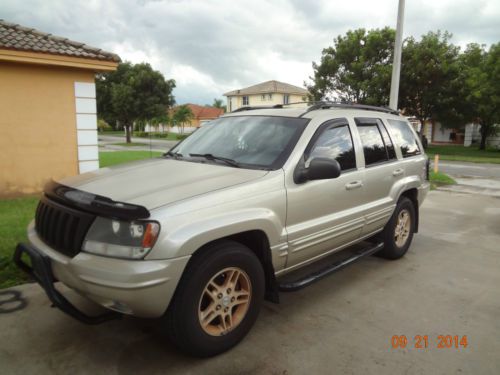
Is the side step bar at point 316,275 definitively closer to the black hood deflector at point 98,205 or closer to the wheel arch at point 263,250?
the wheel arch at point 263,250

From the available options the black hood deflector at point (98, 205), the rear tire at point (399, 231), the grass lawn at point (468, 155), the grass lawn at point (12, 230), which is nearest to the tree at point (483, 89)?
the grass lawn at point (468, 155)

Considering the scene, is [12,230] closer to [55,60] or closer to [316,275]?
[55,60]

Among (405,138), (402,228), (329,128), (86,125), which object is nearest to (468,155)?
(405,138)

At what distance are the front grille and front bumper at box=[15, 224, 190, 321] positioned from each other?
10cm

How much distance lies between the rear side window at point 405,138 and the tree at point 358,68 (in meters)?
23.8

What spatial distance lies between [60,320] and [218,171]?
1847mm

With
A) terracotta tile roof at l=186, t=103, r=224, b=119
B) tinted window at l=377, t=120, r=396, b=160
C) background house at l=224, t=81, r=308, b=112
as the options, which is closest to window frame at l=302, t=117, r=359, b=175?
tinted window at l=377, t=120, r=396, b=160

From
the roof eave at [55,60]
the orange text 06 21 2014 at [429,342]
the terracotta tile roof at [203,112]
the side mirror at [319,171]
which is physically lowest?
the orange text 06 21 2014 at [429,342]

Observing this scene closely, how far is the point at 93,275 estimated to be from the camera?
7.77ft

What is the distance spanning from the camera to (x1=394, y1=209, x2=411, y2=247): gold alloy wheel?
16.2 ft

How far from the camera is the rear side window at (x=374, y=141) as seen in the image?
4.20 metres

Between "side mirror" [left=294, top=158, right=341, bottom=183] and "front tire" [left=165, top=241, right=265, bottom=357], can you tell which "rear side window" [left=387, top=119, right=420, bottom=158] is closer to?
"side mirror" [left=294, top=158, right=341, bottom=183]

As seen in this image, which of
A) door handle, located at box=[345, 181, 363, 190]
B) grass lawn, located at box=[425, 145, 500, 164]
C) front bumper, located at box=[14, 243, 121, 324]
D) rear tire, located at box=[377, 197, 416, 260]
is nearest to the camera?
front bumper, located at box=[14, 243, 121, 324]

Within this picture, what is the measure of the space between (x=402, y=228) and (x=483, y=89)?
88.2ft
